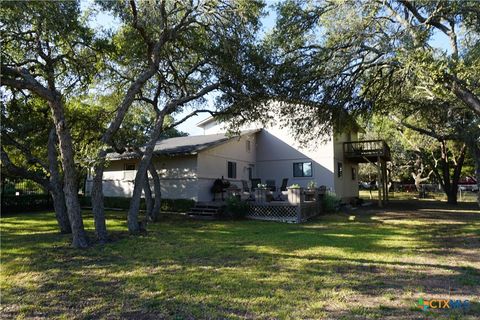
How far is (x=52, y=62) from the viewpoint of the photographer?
35.8ft

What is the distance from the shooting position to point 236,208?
1585cm

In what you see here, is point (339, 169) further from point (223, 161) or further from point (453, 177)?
point (453, 177)

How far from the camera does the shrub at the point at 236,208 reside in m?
15.9

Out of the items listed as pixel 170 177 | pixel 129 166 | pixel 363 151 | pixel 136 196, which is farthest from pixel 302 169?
pixel 136 196

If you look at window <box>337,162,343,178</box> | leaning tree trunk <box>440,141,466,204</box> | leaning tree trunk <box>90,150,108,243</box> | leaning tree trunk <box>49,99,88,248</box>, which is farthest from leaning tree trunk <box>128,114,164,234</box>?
leaning tree trunk <box>440,141,466,204</box>

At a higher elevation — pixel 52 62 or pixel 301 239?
pixel 52 62

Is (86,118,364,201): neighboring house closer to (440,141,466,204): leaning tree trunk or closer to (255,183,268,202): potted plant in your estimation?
(255,183,268,202): potted plant

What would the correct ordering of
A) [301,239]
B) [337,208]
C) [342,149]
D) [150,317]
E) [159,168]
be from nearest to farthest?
1. [150,317]
2. [301,239]
3. [337,208]
4. [159,168]
5. [342,149]

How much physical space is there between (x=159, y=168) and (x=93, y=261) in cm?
A: 1324

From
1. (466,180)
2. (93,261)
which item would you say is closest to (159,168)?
(93,261)

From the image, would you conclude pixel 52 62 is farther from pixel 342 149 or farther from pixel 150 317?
pixel 342 149

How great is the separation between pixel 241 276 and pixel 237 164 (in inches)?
631

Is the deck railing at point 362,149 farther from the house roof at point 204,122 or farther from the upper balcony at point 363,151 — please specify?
the house roof at point 204,122

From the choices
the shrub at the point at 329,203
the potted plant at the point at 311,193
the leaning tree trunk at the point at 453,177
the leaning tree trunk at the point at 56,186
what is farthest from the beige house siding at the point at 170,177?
the leaning tree trunk at the point at 453,177
